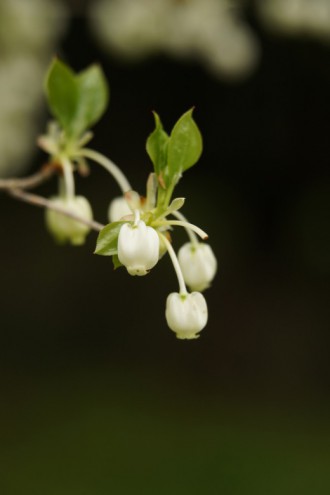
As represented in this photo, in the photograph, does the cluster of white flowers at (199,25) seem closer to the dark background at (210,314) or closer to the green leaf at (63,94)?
the dark background at (210,314)

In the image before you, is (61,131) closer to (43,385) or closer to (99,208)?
(43,385)

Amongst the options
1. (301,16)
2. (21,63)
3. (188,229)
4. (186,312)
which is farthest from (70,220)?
(21,63)

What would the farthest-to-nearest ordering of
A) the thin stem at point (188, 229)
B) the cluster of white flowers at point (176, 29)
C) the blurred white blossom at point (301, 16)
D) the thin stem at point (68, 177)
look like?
the cluster of white flowers at point (176, 29)
the blurred white blossom at point (301, 16)
the thin stem at point (68, 177)
the thin stem at point (188, 229)

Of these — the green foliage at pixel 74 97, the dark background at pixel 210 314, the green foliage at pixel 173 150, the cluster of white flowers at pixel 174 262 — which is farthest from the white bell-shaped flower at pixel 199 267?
the dark background at pixel 210 314

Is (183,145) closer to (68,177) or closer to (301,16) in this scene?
(68,177)

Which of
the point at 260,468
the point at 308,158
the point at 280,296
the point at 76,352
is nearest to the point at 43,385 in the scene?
the point at 76,352

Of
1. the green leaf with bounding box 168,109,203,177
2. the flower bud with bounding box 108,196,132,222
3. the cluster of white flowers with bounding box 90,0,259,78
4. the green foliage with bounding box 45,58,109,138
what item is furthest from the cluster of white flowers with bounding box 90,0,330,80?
the green leaf with bounding box 168,109,203,177
